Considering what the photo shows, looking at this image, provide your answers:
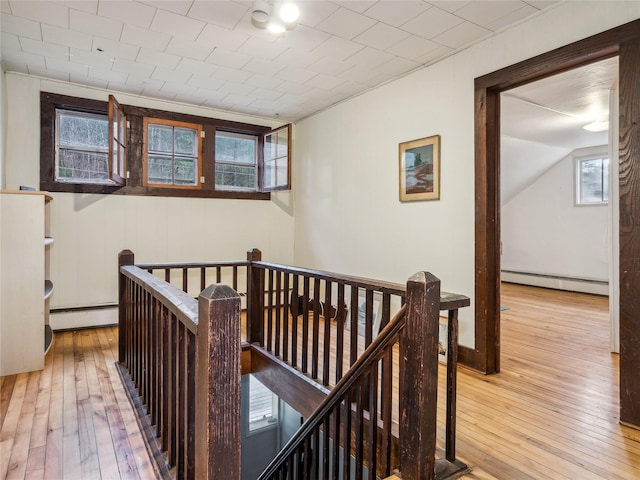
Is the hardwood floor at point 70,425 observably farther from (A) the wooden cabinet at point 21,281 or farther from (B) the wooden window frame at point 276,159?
(B) the wooden window frame at point 276,159

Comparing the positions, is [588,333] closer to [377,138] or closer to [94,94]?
[377,138]

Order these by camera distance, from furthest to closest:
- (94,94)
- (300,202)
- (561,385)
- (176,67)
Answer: (300,202) → (94,94) → (176,67) → (561,385)

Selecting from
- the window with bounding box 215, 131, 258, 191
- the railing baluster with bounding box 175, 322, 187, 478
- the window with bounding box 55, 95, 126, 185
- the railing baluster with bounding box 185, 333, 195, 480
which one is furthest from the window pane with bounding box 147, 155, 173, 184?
the railing baluster with bounding box 185, 333, 195, 480

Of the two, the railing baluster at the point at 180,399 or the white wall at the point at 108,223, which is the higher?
the white wall at the point at 108,223

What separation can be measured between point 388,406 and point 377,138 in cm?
304

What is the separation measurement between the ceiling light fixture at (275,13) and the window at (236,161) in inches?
100

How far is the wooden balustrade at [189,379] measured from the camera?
3.31 feet

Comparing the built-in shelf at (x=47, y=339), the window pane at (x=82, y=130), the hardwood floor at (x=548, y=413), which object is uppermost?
the window pane at (x=82, y=130)

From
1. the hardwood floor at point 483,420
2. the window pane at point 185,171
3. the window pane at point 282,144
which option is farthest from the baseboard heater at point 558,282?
the window pane at point 185,171

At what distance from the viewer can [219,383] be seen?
1016 mm

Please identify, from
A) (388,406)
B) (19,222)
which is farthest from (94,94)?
(388,406)

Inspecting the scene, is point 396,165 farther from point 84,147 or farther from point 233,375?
point 84,147

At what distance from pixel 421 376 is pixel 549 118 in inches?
187

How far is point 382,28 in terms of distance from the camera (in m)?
2.85
